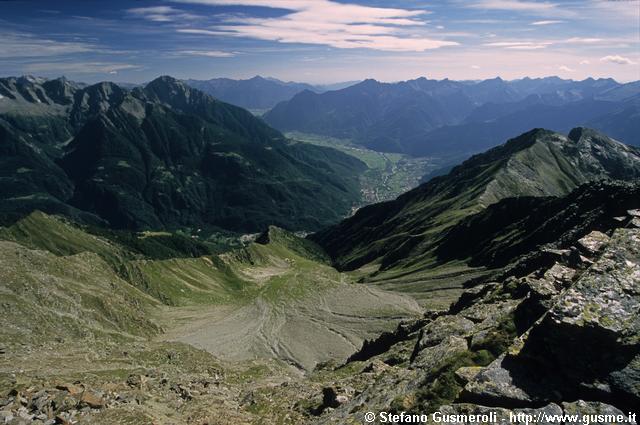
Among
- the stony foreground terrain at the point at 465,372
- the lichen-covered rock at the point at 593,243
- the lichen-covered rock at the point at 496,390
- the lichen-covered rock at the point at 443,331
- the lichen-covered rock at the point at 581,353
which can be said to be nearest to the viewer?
the lichen-covered rock at the point at 581,353

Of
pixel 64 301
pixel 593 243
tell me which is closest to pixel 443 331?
pixel 593 243

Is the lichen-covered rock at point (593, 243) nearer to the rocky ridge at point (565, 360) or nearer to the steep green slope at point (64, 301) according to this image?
the rocky ridge at point (565, 360)

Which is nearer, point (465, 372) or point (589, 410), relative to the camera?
point (589, 410)

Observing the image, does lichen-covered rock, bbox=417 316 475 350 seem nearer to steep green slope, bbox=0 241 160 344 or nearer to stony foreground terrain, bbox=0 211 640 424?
stony foreground terrain, bbox=0 211 640 424

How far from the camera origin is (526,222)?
195375 millimetres

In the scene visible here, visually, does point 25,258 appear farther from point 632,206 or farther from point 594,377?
point 632,206

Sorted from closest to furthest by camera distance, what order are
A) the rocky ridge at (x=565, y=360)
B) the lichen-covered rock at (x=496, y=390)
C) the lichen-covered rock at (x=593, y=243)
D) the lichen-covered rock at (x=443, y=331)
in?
the rocky ridge at (x=565, y=360) < the lichen-covered rock at (x=496, y=390) < the lichen-covered rock at (x=593, y=243) < the lichen-covered rock at (x=443, y=331)

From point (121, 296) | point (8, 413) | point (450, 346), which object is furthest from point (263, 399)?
point (121, 296)

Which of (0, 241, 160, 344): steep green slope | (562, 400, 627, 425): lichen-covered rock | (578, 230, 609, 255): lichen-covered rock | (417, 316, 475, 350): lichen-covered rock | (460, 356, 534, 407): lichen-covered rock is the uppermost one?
(578, 230, 609, 255): lichen-covered rock

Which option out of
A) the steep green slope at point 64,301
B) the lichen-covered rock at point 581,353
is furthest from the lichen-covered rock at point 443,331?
the steep green slope at point 64,301

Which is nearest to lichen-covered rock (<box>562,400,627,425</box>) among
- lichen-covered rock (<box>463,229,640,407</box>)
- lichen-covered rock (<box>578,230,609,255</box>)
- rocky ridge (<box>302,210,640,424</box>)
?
rocky ridge (<box>302,210,640,424</box>)

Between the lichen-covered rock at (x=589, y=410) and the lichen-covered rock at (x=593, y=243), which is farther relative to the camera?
the lichen-covered rock at (x=593, y=243)

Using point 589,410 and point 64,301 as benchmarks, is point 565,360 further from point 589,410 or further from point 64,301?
point 64,301

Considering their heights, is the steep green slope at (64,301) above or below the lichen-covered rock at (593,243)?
below
